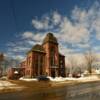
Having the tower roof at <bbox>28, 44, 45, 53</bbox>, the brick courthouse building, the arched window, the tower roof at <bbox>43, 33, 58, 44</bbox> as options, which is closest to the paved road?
the brick courthouse building

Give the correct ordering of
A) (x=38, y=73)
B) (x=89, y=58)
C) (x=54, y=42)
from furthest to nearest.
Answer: (x=89, y=58)
(x=54, y=42)
(x=38, y=73)

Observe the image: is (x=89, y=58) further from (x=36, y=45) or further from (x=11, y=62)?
(x=11, y=62)

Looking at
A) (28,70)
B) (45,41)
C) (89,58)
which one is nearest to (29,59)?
(28,70)

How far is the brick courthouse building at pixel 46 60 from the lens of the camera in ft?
239

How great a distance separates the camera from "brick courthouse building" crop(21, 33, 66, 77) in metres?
72.9

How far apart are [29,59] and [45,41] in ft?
32.9

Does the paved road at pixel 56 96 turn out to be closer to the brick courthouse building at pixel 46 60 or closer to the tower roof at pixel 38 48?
the brick courthouse building at pixel 46 60

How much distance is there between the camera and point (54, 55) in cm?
7644

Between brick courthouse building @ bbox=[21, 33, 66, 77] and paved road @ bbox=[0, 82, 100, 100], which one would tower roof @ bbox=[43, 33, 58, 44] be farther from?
paved road @ bbox=[0, 82, 100, 100]

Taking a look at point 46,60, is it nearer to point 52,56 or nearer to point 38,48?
point 52,56

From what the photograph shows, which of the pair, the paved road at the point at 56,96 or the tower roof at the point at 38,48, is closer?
Answer: the paved road at the point at 56,96

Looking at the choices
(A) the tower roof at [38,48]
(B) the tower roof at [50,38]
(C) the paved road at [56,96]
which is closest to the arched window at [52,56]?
(B) the tower roof at [50,38]

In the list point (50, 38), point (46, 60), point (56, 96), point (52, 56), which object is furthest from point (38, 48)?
point (56, 96)

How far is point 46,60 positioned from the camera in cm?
7544
